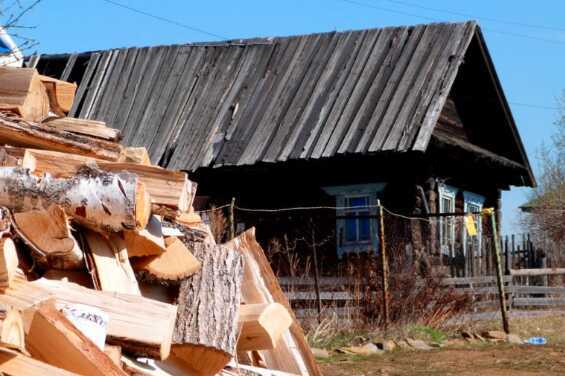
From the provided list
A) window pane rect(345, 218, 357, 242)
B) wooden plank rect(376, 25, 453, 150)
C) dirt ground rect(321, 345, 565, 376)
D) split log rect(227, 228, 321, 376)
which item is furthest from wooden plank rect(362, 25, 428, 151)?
split log rect(227, 228, 321, 376)

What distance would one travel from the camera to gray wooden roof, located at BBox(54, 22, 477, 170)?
1941 cm

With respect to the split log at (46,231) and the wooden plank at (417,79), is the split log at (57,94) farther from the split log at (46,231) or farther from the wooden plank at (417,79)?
the wooden plank at (417,79)

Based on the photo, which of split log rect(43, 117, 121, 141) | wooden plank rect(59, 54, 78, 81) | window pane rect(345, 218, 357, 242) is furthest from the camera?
wooden plank rect(59, 54, 78, 81)

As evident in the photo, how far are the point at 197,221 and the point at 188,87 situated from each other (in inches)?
620

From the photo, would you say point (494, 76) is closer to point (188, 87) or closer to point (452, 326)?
point (188, 87)

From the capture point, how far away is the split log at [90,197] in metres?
5.65

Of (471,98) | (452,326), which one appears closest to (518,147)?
(471,98)

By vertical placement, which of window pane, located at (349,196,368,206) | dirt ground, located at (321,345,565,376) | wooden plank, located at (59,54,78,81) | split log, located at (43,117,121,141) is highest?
wooden plank, located at (59,54,78,81)

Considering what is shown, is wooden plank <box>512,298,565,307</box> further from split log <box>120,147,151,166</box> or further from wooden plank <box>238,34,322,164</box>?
split log <box>120,147,151,166</box>

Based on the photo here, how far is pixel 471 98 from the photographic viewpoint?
22.7m

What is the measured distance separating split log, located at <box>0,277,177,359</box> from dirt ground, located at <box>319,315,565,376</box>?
17.4 ft

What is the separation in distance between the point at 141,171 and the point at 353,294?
8548mm

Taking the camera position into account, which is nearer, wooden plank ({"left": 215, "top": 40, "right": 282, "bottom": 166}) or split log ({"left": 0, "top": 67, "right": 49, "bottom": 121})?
split log ({"left": 0, "top": 67, "right": 49, "bottom": 121})

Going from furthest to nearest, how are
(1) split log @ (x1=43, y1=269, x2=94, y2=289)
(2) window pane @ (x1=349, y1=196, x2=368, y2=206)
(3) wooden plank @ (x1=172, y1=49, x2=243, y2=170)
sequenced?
(3) wooden plank @ (x1=172, y1=49, x2=243, y2=170) → (2) window pane @ (x1=349, y1=196, x2=368, y2=206) → (1) split log @ (x1=43, y1=269, x2=94, y2=289)
